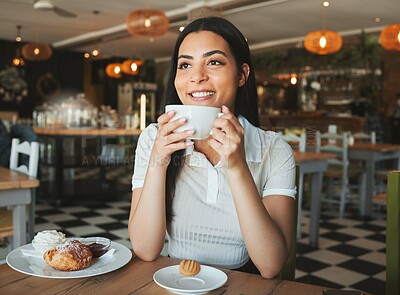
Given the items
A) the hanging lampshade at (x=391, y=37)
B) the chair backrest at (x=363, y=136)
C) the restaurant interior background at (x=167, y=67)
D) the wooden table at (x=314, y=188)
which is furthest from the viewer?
the chair backrest at (x=363, y=136)

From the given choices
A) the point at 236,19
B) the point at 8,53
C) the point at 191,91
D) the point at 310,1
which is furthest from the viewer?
the point at 8,53

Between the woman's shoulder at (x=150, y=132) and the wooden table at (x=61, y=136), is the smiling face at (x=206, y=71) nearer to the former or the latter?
the woman's shoulder at (x=150, y=132)

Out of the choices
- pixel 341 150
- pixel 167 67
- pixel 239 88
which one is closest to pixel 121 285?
pixel 239 88

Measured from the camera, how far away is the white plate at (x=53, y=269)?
0.96 m

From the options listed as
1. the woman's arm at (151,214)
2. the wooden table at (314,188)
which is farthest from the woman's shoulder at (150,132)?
the wooden table at (314,188)

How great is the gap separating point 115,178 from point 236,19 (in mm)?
3671

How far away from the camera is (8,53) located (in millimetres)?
11891

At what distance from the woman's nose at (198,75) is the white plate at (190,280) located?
45 centimetres

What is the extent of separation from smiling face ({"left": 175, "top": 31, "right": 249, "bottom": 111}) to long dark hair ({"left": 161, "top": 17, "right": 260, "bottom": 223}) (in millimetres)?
27

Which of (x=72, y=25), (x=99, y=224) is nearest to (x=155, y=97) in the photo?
(x=72, y=25)

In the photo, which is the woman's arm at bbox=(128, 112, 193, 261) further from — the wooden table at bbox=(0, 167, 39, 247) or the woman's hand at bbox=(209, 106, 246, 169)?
the wooden table at bbox=(0, 167, 39, 247)

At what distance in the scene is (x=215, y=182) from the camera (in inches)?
50.3

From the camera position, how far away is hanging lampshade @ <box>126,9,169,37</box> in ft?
20.2

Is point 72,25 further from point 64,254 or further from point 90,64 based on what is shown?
point 64,254
